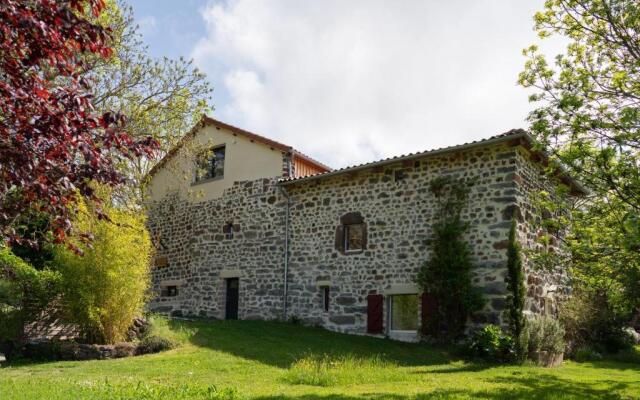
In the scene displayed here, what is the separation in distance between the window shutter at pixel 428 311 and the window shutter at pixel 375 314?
4.31 ft

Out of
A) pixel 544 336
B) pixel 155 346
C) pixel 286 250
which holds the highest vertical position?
pixel 286 250

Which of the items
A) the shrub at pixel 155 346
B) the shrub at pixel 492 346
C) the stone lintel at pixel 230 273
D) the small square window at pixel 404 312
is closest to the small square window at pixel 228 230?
the stone lintel at pixel 230 273

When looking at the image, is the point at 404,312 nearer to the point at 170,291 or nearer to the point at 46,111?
the point at 170,291

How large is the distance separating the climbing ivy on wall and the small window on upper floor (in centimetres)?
804

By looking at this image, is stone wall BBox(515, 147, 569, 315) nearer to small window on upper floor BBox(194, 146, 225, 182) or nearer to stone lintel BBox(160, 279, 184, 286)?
small window on upper floor BBox(194, 146, 225, 182)

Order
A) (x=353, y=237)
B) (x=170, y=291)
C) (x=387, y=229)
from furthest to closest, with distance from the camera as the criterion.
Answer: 1. (x=170, y=291)
2. (x=353, y=237)
3. (x=387, y=229)

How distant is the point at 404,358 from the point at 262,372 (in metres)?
3.47

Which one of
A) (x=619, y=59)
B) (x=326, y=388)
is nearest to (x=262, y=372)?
(x=326, y=388)

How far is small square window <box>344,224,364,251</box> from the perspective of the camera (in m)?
15.3

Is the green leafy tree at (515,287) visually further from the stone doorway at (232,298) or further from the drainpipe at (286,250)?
the stone doorway at (232,298)

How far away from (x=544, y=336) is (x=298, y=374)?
20.6 ft

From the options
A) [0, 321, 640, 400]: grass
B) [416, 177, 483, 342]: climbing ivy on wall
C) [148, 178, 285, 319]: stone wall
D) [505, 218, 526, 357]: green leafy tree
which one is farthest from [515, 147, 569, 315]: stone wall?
[148, 178, 285, 319]: stone wall

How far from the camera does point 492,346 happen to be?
11.7 m

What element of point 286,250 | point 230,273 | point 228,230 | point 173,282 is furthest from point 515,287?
point 173,282
